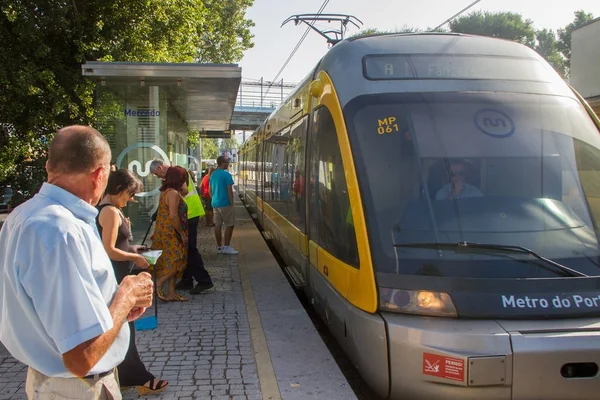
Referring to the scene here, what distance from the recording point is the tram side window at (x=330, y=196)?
165 inches

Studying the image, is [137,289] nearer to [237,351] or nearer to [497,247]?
[497,247]

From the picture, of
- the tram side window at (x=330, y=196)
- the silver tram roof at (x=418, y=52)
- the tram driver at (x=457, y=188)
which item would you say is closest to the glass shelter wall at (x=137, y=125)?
the tram side window at (x=330, y=196)

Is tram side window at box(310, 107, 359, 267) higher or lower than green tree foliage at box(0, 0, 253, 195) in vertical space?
lower

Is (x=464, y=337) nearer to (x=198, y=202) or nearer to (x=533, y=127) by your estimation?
(x=533, y=127)

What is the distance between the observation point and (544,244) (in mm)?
3686

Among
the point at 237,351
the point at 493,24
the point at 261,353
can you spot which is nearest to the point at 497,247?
the point at 261,353

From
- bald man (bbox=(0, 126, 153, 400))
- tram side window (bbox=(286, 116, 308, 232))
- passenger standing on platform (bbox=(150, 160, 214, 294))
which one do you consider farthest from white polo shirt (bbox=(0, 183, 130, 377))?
passenger standing on platform (bbox=(150, 160, 214, 294))

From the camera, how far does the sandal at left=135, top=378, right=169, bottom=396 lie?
151 inches

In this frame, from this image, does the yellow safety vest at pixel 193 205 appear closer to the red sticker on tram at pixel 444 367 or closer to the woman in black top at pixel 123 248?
the woman in black top at pixel 123 248

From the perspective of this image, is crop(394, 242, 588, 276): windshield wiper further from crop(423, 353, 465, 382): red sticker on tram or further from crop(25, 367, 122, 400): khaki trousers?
crop(25, 367, 122, 400): khaki trousers

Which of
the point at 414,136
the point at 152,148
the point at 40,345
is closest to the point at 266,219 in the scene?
the point at 152,148

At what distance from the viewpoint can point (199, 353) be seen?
187 inches

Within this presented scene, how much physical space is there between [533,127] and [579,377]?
74.0 inches

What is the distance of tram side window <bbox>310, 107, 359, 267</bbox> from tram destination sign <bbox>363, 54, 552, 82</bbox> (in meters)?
0.62
